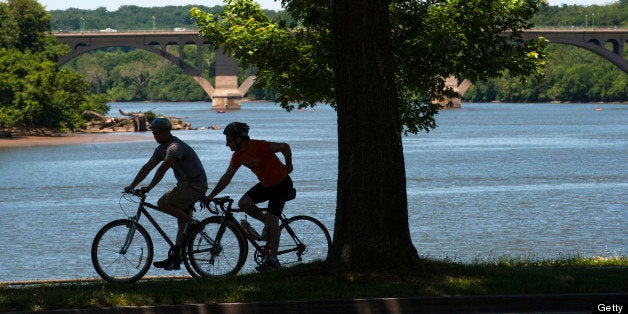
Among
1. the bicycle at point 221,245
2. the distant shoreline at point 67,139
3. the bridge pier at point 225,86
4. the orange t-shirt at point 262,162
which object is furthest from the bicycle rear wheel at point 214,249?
the bridge pier at point 225,86

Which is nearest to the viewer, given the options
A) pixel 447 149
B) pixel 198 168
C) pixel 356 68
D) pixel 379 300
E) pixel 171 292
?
pixel 379 300

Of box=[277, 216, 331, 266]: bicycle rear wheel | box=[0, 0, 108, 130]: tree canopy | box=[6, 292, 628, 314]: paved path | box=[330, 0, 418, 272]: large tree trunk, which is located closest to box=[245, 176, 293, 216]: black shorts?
box=[277, 216, 331, 266]: bicycle rear wheel

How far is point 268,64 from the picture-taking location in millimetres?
17281

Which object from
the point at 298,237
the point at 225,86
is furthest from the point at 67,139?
the point at 225,86

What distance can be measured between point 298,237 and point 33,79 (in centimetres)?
5616

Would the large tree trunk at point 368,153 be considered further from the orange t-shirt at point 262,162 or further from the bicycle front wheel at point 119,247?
the bicycle front wheel at point 119,247

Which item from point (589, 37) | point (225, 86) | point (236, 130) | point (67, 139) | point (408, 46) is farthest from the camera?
point (225, 86)

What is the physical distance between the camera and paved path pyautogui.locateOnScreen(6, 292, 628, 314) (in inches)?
344

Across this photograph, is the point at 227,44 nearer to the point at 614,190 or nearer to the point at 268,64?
the point at 268,64

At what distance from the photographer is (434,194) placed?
36500 millimetres

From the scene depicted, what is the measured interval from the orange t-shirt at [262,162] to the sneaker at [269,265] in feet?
2.40

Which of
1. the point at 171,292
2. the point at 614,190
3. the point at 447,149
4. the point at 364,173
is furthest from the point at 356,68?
the point at 447,149

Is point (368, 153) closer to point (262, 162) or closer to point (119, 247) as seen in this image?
point (262, 162)

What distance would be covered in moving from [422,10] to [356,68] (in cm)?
707
